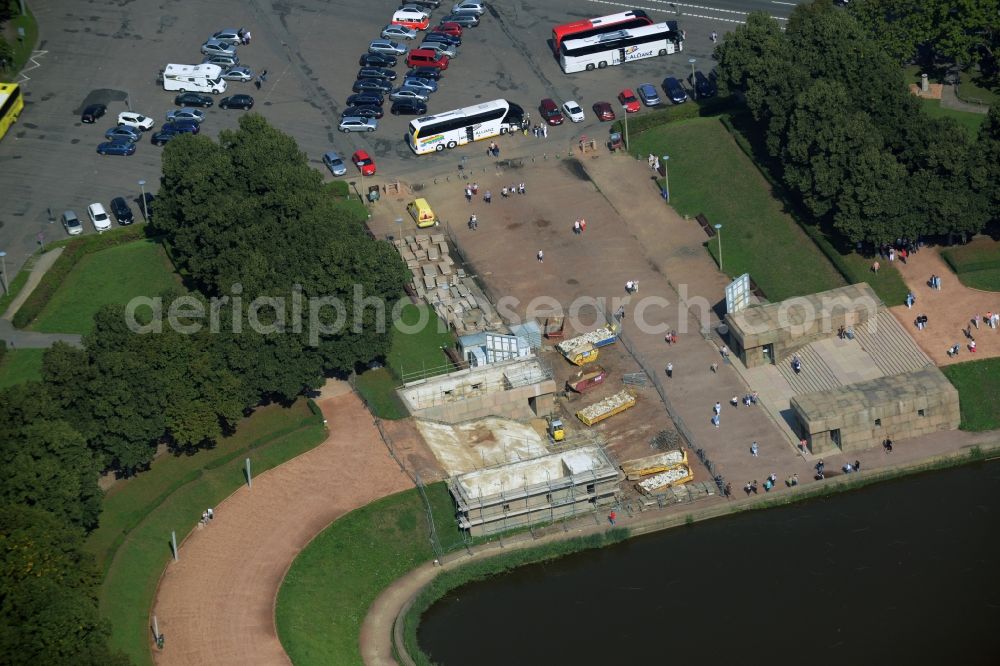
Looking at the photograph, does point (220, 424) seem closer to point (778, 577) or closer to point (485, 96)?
point (778, 577)

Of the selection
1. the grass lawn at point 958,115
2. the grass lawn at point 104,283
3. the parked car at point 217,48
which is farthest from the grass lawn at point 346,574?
the parked car at point 217,48

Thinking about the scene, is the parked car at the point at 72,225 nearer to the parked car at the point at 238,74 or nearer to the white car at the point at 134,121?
the white car at the point at 134,121

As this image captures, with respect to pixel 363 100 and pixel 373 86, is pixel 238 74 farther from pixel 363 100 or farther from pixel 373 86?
pixel 363 100

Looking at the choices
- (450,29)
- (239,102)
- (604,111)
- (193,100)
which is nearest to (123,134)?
(193,100)

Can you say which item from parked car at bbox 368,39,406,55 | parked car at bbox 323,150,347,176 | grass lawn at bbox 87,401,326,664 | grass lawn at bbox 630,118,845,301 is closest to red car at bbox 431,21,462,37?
parked car at bbox 368,39,406,55

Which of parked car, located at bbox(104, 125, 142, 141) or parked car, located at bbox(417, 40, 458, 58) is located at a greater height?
parked car, located at bbox(417, 40, 458, 58)

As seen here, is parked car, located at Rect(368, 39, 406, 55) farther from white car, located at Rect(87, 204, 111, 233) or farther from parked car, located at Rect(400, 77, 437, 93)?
white car, located at Rect(87, 204, 111, 233)
